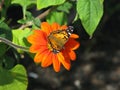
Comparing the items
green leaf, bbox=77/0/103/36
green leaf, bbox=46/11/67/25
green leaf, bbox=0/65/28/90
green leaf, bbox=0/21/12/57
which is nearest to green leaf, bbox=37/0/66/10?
green leaf, bbox=77/0/103/36

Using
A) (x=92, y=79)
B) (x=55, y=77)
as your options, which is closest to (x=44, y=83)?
(x=55, y=77)

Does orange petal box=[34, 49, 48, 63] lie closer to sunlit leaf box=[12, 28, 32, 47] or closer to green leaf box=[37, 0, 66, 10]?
green leaf box=[37, 0, 66, 10]

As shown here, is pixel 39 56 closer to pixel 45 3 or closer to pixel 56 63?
pixel 56 63

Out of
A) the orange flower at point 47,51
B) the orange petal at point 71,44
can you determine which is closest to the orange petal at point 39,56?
the orange flower at point 47,51

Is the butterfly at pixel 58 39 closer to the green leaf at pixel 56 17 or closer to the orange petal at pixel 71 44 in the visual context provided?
the orange petal at pixel 71 44

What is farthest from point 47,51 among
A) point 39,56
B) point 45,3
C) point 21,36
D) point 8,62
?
point 8,62

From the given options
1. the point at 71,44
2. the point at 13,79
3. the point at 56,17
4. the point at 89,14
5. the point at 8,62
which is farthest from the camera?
the point at 56,17
